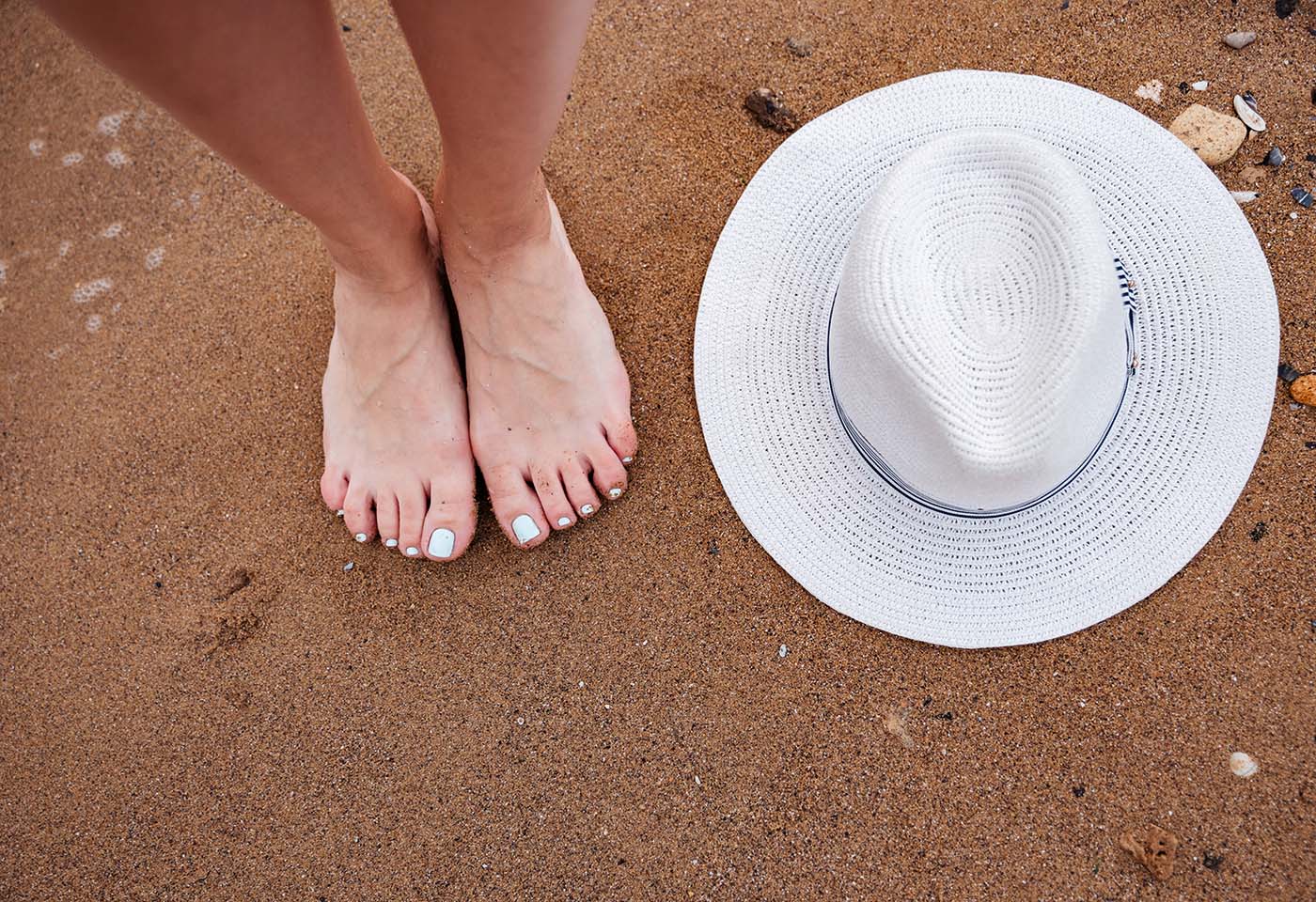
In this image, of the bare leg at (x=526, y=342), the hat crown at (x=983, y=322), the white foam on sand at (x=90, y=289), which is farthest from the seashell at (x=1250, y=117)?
the white foam on sand at (x=90, y=289)

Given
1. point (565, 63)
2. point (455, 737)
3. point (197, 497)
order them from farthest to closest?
1. point (197, 497)
2. point (455, 737)
3. point (565, 63)

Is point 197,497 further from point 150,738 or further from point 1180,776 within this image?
point 1180,776

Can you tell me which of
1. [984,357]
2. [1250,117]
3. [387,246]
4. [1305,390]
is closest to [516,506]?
[387,246]

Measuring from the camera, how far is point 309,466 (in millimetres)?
1824

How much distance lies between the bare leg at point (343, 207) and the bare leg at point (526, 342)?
3.1 inches

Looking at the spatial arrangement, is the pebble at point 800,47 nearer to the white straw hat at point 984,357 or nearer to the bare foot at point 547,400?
the white straw hat at point 984,357

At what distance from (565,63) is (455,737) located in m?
1.29

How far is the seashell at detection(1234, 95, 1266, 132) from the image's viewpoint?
5.72 ft

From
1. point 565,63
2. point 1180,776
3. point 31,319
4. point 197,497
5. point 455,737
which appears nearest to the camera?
point 565,63

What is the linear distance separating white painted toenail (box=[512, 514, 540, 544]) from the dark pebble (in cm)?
102

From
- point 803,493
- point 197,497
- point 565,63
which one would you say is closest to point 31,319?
point 197,497

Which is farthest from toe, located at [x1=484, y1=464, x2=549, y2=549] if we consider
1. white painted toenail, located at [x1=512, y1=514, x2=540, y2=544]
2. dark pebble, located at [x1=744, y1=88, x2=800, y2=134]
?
dark pebble, located at [x1=744, y1=88, x2=800, y2=134]

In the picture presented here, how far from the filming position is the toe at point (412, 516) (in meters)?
1.71

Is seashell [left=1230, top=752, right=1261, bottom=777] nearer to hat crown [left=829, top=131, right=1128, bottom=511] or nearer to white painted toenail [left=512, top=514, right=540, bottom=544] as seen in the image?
hat crown [left=829, top=131, right=1128, bottom=511]
